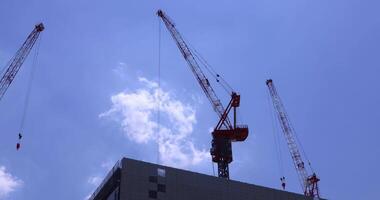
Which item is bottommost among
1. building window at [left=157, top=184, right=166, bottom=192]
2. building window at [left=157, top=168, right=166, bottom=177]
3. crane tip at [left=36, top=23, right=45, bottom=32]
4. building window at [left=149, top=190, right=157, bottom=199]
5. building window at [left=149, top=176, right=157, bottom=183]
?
building window at [left=149, top=190, right=157, bottom=199]

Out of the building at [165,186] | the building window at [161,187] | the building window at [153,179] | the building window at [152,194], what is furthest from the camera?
the building window at [161,187]

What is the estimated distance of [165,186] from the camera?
10294 centimetres

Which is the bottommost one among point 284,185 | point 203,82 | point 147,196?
point 147,196

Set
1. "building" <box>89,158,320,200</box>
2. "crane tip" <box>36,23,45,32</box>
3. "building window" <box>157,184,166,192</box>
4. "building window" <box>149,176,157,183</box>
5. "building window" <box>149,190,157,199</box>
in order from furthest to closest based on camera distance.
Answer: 1. "crane tip" <box>36,23,45,32</box>
2. "building window" <box>157,184,166,192</box>
3. "building window" <box>149,176,157,183</box>
4. "building window" <box>149,190,157,199</box>
5. "building" <box>89,158,320,200</box>

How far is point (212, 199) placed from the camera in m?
108

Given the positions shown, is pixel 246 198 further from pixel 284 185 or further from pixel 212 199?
pixel 284 185

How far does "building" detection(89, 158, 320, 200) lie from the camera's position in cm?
9950

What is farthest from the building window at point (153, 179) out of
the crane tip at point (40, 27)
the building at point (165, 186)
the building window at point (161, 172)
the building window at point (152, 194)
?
the crane tip at point (40, 27)

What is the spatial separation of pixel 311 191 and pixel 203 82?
63.4m

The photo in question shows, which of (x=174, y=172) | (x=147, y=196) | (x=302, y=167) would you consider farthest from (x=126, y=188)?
(x=302, y=167)

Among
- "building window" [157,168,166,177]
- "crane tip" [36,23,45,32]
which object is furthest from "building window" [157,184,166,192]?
"crane tip" [36,23,45,32]

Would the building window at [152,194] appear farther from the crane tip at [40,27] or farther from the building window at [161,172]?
the crane tip at [40,27]

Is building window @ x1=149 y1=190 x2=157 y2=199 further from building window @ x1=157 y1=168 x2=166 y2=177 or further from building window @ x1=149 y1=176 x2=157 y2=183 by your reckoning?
building window @ x1=157 y1=168 x2=166 y2=177

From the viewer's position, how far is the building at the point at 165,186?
99500 millimetres
